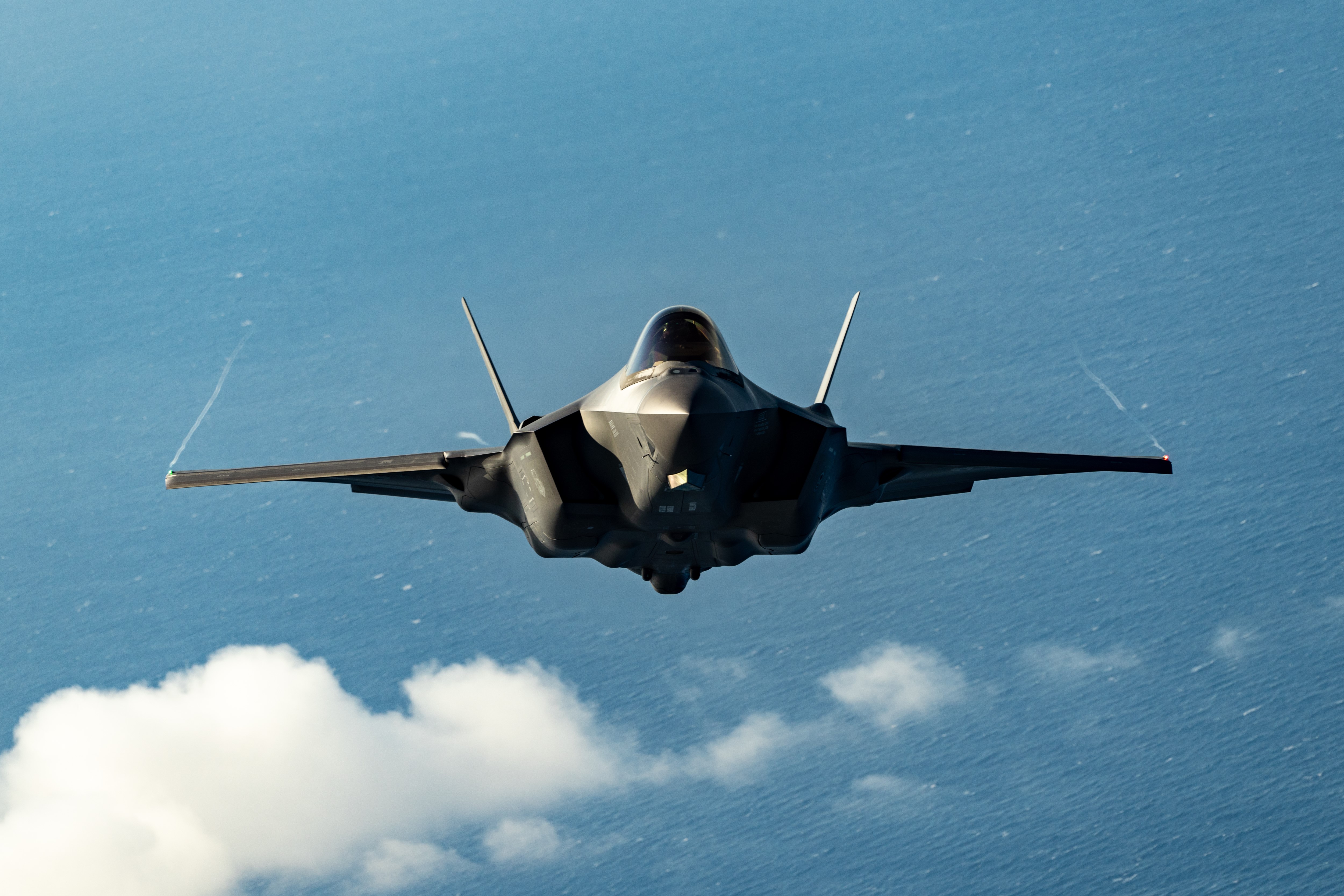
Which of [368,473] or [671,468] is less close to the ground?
[368,473]

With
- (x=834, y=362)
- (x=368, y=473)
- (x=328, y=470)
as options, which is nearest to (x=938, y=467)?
(x=834, y=362)

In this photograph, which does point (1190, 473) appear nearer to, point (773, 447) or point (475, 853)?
point (475, 853)

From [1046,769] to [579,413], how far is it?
137 feet

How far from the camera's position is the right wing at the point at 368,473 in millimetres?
18125

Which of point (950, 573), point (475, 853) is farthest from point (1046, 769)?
point (475, 853)

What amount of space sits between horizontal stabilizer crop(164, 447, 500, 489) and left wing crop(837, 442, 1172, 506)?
4.88 metres

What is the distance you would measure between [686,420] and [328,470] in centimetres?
642

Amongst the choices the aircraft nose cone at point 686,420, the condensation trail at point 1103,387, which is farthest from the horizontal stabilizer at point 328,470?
the condensation trail at point 1103,387

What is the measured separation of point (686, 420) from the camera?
46.3 feet

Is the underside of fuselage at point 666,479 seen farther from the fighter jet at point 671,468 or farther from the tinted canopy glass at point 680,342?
the tinted canopy glass at point 680,342

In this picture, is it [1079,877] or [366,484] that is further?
[1079,877]

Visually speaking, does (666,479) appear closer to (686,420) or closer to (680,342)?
(686,420)

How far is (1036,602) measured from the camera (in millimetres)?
53062

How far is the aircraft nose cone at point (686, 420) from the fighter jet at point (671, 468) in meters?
0.01
